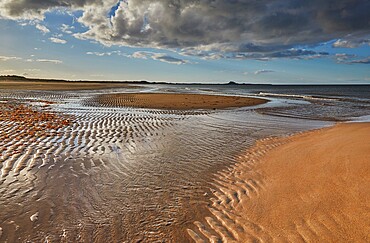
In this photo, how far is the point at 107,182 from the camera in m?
5.70

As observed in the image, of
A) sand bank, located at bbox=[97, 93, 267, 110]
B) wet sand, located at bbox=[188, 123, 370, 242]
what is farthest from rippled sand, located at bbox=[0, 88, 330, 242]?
sand bank, located at bbox=[97, 93, 267, 110]

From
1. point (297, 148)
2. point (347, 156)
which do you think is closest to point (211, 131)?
point (297, 148)

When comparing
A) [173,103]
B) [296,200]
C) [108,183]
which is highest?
[173,103]

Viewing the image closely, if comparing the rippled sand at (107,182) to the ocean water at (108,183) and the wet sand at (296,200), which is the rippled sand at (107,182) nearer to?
the ocean water at (108,183)

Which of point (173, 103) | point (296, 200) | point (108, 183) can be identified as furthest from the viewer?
point (173, 103)

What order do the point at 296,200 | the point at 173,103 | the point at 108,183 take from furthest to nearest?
the point at 173,103 → the point at 108,183 → the point at 296,200

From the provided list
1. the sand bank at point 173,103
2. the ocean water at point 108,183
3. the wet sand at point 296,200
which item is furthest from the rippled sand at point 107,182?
the sand bank at point 173,103

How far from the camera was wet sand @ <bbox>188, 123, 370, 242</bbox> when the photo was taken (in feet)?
12.1

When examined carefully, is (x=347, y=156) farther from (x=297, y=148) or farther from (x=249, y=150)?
(x=249, y=150)

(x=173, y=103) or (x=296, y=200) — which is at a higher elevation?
(x=173, y=103)

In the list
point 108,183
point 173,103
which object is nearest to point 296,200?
point 108,183

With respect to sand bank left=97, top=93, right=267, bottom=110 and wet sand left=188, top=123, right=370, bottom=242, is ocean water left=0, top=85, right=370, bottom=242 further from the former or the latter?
sand bank left=97, top=93, right=267, bottom=110

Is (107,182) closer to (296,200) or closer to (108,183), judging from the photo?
(108,183)

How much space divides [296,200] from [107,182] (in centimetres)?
377
